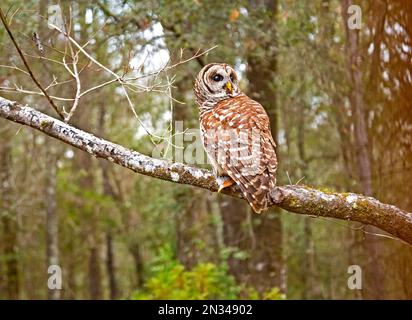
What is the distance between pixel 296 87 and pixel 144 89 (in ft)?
22.7

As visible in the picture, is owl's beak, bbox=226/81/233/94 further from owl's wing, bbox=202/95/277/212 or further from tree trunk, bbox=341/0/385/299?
tree trunk, bbox=341/0/385/299

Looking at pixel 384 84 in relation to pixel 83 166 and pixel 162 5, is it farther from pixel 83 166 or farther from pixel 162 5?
pixel 83 166

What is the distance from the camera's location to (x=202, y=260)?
45.6 feet

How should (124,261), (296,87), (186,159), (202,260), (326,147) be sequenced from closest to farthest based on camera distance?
(186,159) → (296,87) → (202,260) → (326,147) → (124,261)

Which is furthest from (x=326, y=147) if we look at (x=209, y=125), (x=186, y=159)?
(x=209, y=125)

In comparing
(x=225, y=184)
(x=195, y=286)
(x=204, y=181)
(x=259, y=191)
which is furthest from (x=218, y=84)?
(x=195, y=286)

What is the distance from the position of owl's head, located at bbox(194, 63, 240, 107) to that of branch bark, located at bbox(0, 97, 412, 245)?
1.64 metres

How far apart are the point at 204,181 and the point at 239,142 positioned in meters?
0.66

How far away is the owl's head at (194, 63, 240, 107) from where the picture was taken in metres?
6.72

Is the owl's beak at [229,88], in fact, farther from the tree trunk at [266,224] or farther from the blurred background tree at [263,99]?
the tree trunk at [266,224]

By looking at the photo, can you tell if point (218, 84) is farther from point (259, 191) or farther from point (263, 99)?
point (263, 99)

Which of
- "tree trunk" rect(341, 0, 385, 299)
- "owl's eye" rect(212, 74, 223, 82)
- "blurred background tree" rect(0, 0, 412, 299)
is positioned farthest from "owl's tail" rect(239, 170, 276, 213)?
"tree trunk" rect(341, 0, 385, 299)

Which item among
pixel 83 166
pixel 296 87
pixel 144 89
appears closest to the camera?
pixel 144 89

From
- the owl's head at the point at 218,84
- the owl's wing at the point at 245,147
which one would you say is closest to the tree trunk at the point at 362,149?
the owl's head at the point at 218,84
